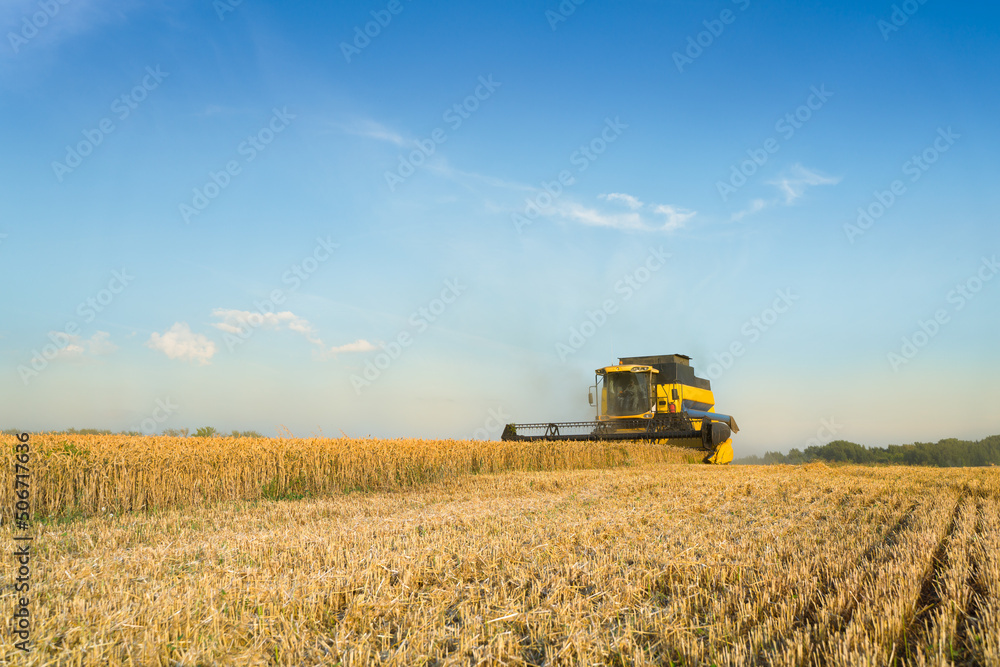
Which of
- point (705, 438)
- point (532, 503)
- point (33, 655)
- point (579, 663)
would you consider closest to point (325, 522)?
point (532, 503)

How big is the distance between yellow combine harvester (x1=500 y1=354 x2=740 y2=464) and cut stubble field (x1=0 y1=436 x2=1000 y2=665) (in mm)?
11046

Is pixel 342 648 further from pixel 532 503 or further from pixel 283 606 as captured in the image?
pixel 532 503

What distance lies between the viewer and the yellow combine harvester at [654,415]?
18.6 metres

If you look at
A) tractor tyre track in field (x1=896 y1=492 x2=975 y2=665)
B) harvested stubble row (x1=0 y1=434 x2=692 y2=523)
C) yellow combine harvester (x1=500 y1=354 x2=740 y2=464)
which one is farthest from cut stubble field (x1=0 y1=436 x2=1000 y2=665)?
yellow combine harvester (x1=500 y1=354 x2=740 y2=464)

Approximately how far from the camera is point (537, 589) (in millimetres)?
4062

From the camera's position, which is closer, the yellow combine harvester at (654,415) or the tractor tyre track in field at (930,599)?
the tractor tyre track in field at (930,599)

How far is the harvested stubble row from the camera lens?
876cm

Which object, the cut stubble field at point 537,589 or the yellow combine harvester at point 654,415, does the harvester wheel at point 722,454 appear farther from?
the cut stubble field at point 537,589

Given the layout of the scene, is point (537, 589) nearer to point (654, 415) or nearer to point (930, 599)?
point (930, 599)

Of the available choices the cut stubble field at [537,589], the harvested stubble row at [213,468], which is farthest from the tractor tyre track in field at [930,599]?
the harvested stubble row at [213,468]

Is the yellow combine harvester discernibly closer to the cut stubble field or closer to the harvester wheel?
the harvester wheel

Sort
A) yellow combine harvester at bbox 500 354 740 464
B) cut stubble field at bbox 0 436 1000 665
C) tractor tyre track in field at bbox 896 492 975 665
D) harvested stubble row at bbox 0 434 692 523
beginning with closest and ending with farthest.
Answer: tractor tyre track in field at bbox 896 492 975 665
cut stubble field at bbox 0 436 1000 665
harvested stubble row at bbox 0 434 692 523
yellow combine harvester at bbox 500 354 740 464

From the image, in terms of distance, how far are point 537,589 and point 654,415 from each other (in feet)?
53.8

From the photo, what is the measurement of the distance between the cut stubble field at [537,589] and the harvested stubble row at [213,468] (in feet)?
4.15
